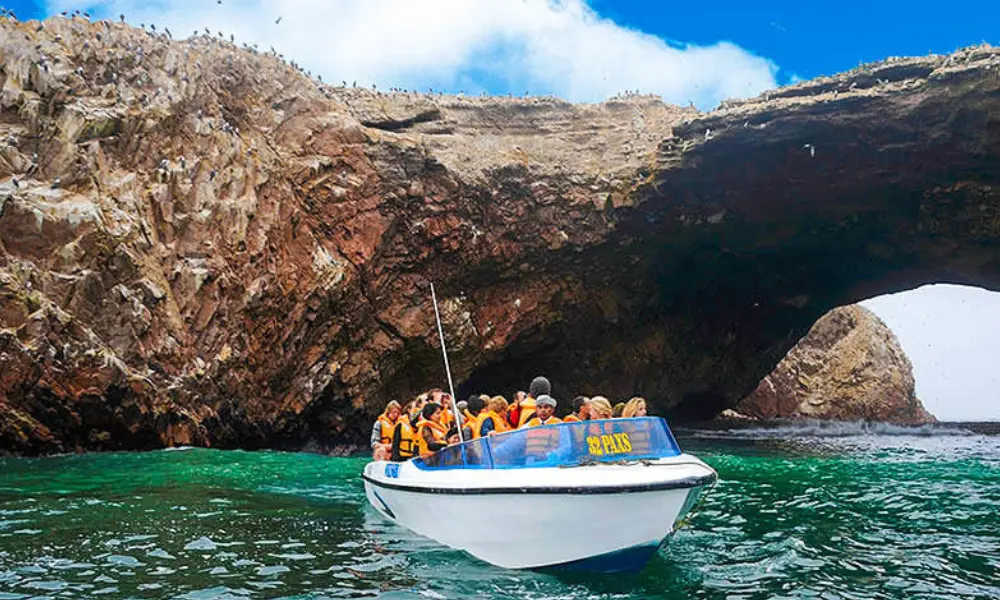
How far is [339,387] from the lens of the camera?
80.0 ft

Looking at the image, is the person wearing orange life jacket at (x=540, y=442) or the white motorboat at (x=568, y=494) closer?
the white motorboat at (x=568, y=494)

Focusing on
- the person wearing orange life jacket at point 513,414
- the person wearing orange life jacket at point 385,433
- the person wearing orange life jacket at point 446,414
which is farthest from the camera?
the person wearing orange life jacket at point 385,433

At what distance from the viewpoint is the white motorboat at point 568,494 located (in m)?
7.69

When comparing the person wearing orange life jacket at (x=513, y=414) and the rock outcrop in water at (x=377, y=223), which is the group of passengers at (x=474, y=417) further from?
the rock outcrop in water at (x=377, y=223)

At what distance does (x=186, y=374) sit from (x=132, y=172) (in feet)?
16.8

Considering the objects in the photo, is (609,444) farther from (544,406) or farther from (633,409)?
(633,409)

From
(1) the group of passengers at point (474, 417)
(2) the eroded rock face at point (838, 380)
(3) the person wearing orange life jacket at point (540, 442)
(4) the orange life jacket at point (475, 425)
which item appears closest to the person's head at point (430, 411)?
(1) the group of passengers at point (474, 417)

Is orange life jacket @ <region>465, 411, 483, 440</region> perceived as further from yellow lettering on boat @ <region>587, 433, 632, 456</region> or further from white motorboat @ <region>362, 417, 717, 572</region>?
yellow lettering on boat @ <region>587, 433, 632, 456</region>

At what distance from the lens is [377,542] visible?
32.1 ft

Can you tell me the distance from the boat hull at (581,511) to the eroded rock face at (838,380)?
4055 centimetres

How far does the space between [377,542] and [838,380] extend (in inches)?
1724

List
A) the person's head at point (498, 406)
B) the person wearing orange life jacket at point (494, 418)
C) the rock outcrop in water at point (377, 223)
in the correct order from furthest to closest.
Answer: the rock outcrop in water at point (377, 223) → the person's head at point (498, 406) → the person wearing orange life jacket at point (494, 418)

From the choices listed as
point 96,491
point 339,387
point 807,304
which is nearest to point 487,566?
point 96,491

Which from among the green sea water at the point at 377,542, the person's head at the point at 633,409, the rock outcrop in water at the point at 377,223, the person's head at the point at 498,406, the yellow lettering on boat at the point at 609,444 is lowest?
the green sea water at the point at 377,542
